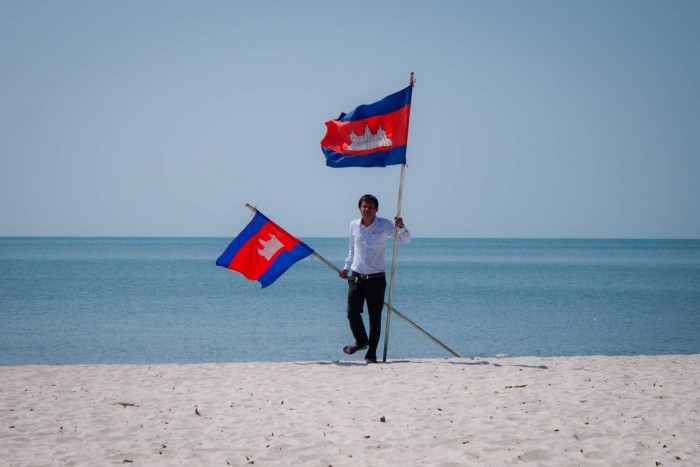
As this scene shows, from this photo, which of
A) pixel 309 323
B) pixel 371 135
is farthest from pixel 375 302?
pixel 309 323

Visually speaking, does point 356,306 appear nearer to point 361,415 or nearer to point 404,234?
point 404,234

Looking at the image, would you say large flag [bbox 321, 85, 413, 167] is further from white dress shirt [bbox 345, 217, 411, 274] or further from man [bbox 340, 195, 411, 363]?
white dress shirt [bbox 345, 217, 411, 274]

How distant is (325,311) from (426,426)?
17007mm

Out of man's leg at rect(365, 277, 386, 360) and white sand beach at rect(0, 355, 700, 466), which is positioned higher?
man's leg at rect(365, 277, 386, 360)

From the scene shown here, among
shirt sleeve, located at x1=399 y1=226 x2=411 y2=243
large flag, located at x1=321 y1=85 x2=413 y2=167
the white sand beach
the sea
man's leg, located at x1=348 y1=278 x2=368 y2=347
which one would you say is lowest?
the sea

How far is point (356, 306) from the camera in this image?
870cm

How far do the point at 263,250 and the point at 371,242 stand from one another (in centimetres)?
168

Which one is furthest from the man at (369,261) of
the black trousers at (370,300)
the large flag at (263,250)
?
the large flag at (263,250)

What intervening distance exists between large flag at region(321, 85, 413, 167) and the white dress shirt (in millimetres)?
879

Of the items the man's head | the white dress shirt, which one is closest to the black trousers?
the white dress shirt

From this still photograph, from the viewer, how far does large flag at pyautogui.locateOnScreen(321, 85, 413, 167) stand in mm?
8695

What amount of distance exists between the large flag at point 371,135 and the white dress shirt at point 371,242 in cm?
88

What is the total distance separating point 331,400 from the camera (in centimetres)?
657

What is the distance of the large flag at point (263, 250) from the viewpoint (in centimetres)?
910
